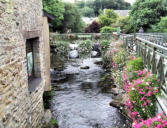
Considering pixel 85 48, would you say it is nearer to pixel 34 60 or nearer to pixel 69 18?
pixel 34 60

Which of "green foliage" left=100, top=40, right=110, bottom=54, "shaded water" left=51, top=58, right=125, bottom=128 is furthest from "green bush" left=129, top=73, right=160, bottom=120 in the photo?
"green foliage" left=100, top=40, right=110, bottom=54

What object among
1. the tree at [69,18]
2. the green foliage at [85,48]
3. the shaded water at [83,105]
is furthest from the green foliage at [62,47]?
the tree at [69,18]

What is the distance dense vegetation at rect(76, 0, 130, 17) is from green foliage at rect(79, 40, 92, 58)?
61.0 m

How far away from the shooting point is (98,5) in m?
93.0

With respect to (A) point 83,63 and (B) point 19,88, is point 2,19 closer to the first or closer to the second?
(B) point 19,88

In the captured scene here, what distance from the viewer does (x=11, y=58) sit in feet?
15.0

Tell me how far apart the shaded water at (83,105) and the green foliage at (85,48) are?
435cm

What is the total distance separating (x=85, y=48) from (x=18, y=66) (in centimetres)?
1431

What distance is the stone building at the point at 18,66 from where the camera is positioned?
415 cm

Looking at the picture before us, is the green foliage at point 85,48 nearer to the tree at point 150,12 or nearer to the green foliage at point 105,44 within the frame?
the green foliage at point 105,44

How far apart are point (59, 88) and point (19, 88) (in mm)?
7432

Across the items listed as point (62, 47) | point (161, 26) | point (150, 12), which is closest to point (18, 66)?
point (62, 47)

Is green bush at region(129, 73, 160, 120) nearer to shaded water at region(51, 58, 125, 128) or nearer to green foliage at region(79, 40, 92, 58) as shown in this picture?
shaded water at region(51, 58, 125, 128)

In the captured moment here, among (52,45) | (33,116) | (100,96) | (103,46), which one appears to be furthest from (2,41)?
(52,45)
